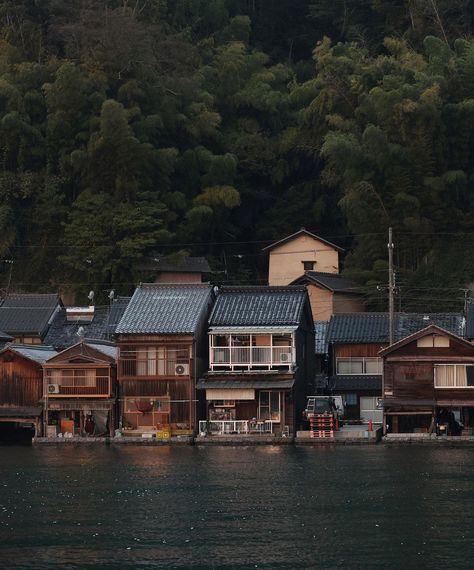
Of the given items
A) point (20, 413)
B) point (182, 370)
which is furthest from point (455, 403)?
point (20, 413)

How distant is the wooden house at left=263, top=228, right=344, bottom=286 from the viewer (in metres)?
67.9

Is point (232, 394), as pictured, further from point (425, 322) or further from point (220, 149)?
point (220, 149)

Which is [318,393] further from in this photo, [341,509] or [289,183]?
[341,509]

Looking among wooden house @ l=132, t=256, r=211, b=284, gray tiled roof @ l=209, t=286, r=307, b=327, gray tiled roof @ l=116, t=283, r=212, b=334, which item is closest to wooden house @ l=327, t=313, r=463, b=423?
gray tiled roof @ l=209, t=286, r=307, b=327

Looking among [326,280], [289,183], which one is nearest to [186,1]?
[289,183]

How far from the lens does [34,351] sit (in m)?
53.1

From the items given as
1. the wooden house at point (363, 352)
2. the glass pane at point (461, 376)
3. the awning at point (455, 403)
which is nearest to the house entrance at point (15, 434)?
the wooden house at point (363, 352)

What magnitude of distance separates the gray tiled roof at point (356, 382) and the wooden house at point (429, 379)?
579 cm

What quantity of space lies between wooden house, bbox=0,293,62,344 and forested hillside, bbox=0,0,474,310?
17.4 ft

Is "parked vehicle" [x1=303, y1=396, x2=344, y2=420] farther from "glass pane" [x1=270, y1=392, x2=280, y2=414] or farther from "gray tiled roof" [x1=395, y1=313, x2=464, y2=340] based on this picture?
"gray tiled roof" [x1=395, y1=313, x2=464, y2=340]

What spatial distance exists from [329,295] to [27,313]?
13.9 meters

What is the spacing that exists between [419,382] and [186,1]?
1547 inches

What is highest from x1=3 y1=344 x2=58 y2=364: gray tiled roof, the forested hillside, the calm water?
the forested hillside

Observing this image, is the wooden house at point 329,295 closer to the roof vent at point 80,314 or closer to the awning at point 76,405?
the roof vent at point 80,314
